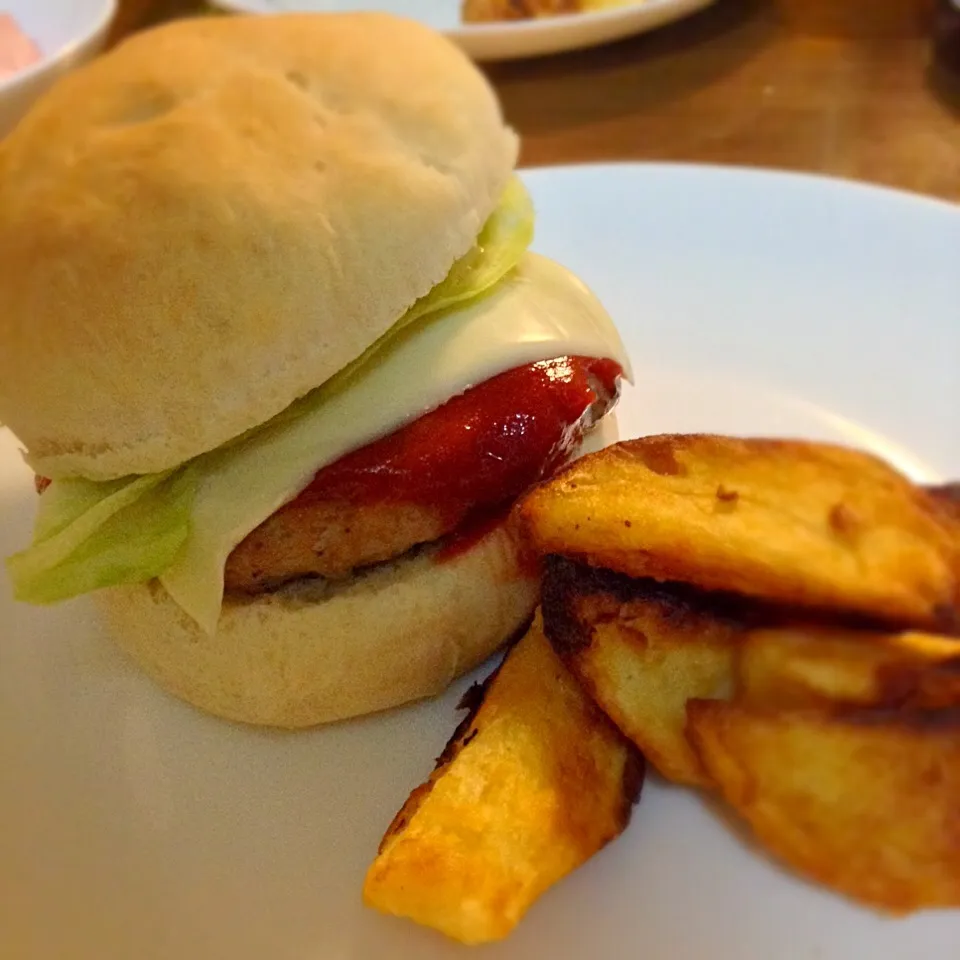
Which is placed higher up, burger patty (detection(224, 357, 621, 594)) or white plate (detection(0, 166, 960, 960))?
burger patty (detection(224, 357, 621, 594))

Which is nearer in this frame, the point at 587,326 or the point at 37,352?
the point at 37,352

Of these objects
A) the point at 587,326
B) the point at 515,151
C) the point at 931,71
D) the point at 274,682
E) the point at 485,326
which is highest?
the point at 515,151

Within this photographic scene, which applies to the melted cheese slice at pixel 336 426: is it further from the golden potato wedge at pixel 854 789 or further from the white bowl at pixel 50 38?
the white bowl at pixel 50 38

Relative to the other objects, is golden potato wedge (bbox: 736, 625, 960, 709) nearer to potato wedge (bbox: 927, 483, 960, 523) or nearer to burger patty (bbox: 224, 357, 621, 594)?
potato wedge (bbox: 927, 483, 960, 523)

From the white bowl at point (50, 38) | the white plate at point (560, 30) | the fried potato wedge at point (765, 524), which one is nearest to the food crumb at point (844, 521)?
the fried potato wedge at point (765, 524)

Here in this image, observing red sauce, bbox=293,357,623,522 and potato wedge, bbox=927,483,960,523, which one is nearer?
potato wedge, bbox=927,483,960,523

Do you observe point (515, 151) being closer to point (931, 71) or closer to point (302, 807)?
point (302, 807)

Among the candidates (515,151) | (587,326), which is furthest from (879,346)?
(515,151)

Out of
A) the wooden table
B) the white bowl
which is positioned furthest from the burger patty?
the white bowl
